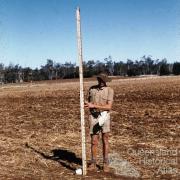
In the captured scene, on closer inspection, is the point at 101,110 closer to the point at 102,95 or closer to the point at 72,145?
the point at 102,95

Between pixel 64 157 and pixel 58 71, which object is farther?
pixel 58 71

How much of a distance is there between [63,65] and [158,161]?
7372 inches

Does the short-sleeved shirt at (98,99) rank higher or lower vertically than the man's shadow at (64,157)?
higher

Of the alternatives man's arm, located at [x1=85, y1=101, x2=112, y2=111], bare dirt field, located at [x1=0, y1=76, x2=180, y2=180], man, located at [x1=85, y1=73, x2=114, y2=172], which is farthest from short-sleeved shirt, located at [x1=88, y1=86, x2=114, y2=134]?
bare dirt field, located at [x1=0, y1=76, x2=180, y2=180]

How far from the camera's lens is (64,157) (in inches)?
396

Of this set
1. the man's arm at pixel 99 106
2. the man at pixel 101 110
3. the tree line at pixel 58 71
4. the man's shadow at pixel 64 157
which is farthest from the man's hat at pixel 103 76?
the tree line at pixel 58 71

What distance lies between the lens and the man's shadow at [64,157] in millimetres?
9388

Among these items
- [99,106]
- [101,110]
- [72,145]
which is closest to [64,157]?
[72,145]

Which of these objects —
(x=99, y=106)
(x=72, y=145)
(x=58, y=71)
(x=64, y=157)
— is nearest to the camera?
(x=99, y=106)

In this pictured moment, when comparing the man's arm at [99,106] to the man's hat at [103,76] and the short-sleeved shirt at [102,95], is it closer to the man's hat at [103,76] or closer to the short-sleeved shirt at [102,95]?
the short-sleeved shirt at [102,95]

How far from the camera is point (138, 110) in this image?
20094 millimetres

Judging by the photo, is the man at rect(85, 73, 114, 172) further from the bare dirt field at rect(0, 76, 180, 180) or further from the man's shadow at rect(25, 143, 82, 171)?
the man's shadow at rect(25, 143, 82, 171)

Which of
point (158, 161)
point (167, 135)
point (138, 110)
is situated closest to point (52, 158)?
point (158, 161)

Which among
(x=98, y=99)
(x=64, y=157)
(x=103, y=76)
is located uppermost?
(x=103, y=76)
